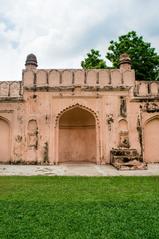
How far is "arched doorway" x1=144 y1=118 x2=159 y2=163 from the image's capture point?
1195 centimetres

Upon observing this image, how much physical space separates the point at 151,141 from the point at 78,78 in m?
4.35

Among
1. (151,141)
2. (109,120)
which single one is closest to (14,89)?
(109,120)

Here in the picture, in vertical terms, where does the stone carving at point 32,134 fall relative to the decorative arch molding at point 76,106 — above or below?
below

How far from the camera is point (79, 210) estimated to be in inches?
154

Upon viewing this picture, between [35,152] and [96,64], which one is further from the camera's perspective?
[96,64]

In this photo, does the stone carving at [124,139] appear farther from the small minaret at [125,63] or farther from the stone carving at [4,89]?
the stone carving at [4,89]

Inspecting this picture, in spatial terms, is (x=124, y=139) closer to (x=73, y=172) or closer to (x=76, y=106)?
(x=76, y=106)

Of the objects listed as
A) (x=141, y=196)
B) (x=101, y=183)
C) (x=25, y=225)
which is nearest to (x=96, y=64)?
(x=101, y=183)

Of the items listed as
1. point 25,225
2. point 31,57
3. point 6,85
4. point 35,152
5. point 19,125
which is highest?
point 31,57

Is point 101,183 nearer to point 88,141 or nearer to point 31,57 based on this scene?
point 88,141

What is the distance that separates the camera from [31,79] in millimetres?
11734

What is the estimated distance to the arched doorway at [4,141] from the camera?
38.1ft

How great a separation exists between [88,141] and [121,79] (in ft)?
11.1

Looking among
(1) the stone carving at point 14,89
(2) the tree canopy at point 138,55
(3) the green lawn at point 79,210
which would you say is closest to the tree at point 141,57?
(2) the tree canopy at point 138,55
